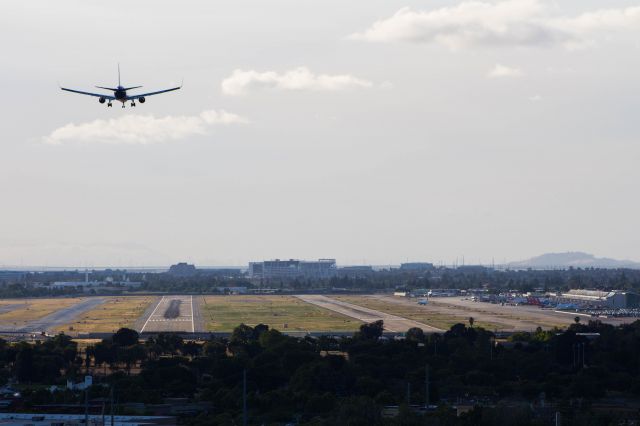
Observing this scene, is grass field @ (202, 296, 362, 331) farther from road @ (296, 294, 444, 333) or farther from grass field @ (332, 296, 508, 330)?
grass field @ (332, 296, 508, 330)

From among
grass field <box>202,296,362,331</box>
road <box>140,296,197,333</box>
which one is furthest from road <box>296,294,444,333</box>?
road <box>140,296,197,333</box>

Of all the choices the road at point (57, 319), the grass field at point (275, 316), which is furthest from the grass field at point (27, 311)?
the grass field at point (275, 316)

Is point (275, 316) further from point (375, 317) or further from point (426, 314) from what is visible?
point (426, 314)

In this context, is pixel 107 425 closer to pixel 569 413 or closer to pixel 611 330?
pixel 569 413

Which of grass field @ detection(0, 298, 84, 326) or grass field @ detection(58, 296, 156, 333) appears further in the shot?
grass field @ detection(0, 298, 84, 326)

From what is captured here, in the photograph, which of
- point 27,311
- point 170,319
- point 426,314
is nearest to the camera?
point 170,319

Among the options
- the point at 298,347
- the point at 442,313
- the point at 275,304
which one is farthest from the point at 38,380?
the point at 275,304

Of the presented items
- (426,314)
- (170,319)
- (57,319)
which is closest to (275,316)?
(170,319)
